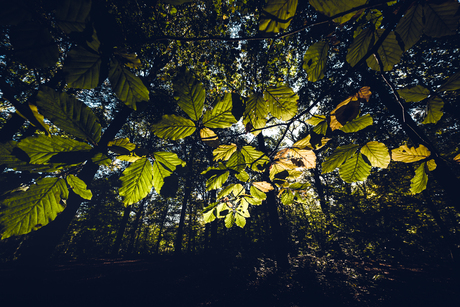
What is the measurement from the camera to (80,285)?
6.54m

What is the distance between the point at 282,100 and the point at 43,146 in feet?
3.56

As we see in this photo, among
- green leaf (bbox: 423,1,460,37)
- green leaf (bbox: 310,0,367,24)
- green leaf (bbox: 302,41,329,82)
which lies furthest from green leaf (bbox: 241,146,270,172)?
green leaf (bbox: 423,1,460,37)

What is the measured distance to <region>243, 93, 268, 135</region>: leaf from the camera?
96 cm

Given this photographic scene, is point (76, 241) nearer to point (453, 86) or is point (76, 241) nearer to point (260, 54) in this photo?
point (260, 54)

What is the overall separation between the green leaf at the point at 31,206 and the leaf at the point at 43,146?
87 mm

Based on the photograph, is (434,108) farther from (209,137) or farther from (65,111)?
(65,111)

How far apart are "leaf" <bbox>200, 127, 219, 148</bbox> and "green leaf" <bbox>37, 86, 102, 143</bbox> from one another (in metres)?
0.49

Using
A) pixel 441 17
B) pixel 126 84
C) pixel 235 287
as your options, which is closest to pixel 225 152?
pixel 126 84

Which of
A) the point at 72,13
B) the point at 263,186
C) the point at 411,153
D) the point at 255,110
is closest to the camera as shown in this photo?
the point at 72,13

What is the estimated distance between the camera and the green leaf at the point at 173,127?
84 cm

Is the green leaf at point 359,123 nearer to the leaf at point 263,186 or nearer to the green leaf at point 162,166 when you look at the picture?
the leaf at point 263,186

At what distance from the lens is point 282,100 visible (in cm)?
92

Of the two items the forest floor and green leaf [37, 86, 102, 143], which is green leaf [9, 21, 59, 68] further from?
the forest floor

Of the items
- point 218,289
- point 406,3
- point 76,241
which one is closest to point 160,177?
point 406,3
